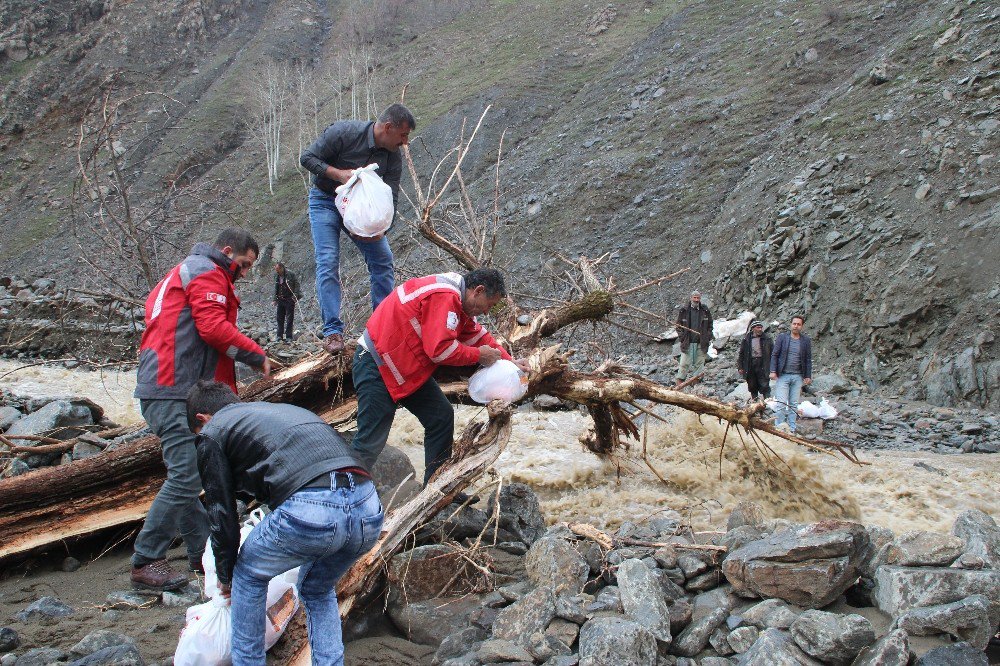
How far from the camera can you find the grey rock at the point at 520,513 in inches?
202

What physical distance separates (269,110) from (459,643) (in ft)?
118

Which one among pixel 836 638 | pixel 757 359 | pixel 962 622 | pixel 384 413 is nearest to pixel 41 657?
pixel 384 413

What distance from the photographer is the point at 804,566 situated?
11.2 ft

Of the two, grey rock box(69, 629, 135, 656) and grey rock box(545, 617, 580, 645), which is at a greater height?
grey rock box(69, 629, 135, 656)

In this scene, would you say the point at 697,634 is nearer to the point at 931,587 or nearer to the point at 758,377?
the point at 931,587

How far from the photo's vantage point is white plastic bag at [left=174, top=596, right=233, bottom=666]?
2990 mm

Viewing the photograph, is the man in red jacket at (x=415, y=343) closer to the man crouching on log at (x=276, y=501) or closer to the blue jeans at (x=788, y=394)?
the man crouching on log at (x=276, y=501)

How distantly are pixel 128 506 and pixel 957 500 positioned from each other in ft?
22.9

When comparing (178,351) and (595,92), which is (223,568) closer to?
(178,351)

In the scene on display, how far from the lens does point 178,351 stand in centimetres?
418

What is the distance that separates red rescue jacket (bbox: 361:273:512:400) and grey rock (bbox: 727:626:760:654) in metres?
1.89

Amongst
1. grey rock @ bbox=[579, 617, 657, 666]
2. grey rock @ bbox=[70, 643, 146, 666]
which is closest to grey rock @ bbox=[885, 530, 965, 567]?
grey rock @ bbox=[579, 617, 657, 666]

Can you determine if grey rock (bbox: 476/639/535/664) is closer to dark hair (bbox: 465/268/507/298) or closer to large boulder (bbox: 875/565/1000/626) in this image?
large boulder (bbox: 875/565/1000/626)

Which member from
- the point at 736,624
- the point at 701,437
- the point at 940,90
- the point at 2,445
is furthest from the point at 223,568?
the point at 940,90
